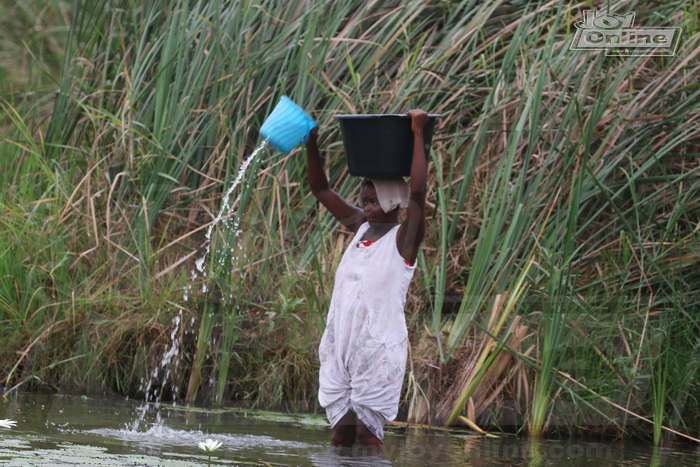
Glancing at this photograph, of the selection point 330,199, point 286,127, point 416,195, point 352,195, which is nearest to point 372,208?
point 416,195

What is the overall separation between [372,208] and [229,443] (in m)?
1.13

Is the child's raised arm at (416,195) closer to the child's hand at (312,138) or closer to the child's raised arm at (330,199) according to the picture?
the child's raised arm at (330,199)

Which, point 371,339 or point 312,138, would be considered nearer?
point 371,339

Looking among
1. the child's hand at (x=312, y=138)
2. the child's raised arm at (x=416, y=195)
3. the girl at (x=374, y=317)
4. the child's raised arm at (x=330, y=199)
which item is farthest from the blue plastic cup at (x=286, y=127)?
the child's raised arm at (x=416, y=195)

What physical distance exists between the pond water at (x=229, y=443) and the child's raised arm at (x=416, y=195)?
849 millimetres

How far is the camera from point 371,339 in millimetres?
3699

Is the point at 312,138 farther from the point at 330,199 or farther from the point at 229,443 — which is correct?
the point at 229,443

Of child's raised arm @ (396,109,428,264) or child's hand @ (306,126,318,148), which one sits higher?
child's hand @ (306,126,318,148)

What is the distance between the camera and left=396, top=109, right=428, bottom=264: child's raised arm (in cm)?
358

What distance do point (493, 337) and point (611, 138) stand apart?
169cm

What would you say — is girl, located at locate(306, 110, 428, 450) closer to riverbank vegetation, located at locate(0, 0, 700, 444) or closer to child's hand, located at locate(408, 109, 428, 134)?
child's hand, located at locate(408, 109, 428, 134)

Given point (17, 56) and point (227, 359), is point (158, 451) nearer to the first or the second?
point (227, 359)

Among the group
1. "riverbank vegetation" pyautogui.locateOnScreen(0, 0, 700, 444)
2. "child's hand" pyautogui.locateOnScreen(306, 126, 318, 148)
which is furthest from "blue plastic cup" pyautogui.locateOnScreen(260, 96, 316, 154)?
"riverbank vegetation" pyautogui.locateOnScreen(0, 0, 700, 444)

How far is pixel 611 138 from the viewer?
17.6 ft
